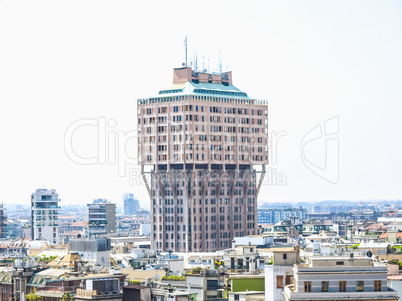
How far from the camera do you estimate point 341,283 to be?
9031 cm

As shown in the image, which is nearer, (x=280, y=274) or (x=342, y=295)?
(x=342, y=295)

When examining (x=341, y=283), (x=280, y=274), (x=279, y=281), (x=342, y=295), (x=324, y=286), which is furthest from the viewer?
(x=280, y=274)

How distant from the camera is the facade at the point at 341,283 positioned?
8962cm

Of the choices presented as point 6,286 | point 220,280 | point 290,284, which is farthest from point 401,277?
point 6,286

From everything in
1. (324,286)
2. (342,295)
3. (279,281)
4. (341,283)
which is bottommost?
(342,295)

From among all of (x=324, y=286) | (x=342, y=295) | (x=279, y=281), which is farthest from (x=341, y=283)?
(x=279, y=281)

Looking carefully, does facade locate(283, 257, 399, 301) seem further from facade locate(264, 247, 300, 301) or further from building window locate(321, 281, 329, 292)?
facade locate(264, 247, 300, 301)

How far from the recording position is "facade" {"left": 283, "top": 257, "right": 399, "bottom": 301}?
8962 cm

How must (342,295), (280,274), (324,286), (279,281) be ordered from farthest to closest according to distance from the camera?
1. (280,274)
2. (279,281)
3. (324,286)
4. (342,295)

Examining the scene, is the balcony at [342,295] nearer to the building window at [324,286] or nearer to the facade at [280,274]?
the building window at [324,286]

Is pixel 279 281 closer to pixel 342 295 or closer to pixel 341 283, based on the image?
pixel 341 283

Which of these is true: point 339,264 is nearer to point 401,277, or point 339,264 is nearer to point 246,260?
point 401,277

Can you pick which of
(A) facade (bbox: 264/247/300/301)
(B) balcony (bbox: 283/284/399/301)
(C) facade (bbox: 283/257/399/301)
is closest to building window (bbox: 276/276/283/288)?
(A) facade (bbox: 264/247/300/301)

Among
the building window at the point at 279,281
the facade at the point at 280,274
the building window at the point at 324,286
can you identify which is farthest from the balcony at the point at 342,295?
the building window at the point at 279,281
